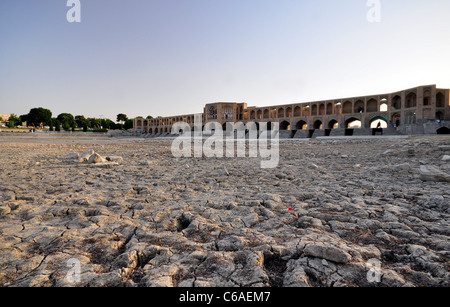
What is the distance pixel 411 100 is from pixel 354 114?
6.08 metres

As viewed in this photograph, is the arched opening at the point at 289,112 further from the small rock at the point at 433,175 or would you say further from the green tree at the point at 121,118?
the green tree at the point at 121,118

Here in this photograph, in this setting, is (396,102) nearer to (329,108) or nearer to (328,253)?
(329,108)

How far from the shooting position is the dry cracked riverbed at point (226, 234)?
1302mm

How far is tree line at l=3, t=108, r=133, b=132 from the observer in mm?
67438

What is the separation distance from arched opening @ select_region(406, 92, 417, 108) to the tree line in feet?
255

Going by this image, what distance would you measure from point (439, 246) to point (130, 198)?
3.01m

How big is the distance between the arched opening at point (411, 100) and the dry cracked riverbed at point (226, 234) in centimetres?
3001

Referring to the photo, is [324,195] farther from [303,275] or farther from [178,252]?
[178,252]

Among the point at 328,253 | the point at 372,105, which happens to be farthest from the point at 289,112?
the point at 328,253

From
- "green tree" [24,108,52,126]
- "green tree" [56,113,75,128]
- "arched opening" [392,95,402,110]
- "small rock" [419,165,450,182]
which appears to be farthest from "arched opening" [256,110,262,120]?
"green tree" [24,108,52,126]

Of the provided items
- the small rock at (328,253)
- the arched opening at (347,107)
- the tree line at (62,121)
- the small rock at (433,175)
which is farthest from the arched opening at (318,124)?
the tree line at (62,121)

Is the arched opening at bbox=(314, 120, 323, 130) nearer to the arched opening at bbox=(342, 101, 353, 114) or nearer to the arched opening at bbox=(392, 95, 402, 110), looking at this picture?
the arched opening at bbox=(342, 101, 353, 114)

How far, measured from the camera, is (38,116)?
67.2 metres
